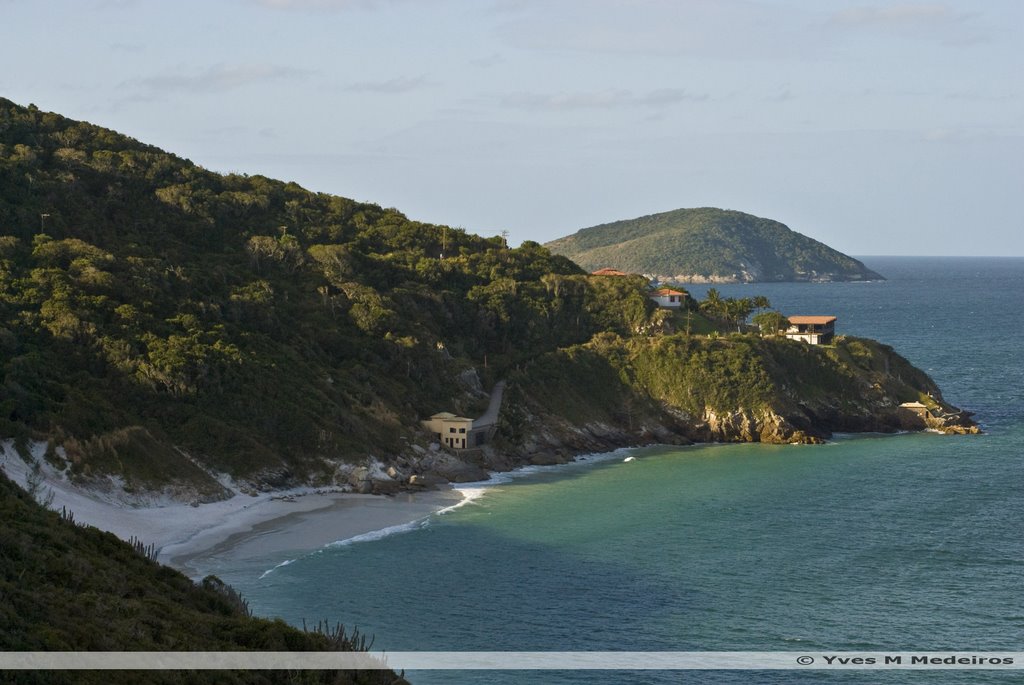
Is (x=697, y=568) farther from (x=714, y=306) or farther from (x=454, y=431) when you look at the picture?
(x=714, y=306)

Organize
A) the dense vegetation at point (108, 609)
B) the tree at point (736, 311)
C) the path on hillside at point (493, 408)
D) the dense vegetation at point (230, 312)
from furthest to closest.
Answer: the tree at point (736, 311), the path on hillside at point (493, 408), the dense vegetation at point (230, 312), the dense vegetation at point (108, 609)

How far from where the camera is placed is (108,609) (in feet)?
131

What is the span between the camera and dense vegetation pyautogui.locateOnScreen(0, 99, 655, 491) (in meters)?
85.9

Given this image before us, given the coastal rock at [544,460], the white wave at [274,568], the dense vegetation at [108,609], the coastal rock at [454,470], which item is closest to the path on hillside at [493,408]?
the coastal rock at [544,460]

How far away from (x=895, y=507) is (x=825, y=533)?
390 inches

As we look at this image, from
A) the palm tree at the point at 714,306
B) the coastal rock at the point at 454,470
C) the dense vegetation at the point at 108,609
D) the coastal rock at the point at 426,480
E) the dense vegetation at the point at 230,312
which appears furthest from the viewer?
the palm tree at the point at 714,306

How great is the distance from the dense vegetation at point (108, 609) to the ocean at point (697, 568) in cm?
929

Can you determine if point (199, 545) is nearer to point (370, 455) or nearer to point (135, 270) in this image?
point (370, 455)

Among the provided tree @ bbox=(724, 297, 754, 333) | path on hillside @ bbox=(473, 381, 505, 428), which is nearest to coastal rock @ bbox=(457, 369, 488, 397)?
path on hillside @ bbox=(473, 381, 505, 428)

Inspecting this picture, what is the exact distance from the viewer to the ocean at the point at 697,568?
181 ft

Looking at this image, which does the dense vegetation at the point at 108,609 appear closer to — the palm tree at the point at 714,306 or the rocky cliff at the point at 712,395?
the rocky cliff at the point at 712,395

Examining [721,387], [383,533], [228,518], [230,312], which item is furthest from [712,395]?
[228,518]

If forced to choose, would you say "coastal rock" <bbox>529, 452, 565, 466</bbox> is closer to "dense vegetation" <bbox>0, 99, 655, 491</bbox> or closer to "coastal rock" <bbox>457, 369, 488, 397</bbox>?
"dense vegetation" <bbox>0, 99, 655, 491</bbox>

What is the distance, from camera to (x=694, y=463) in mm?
100688
